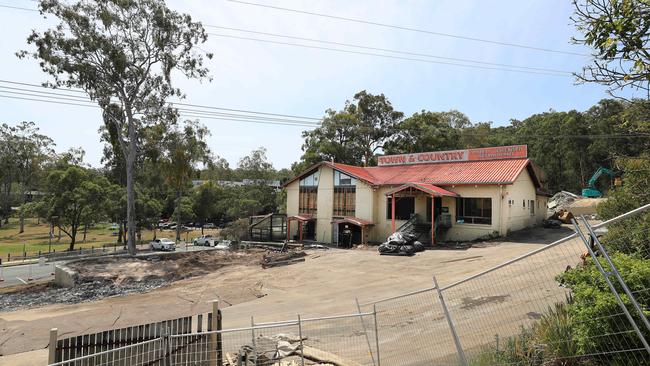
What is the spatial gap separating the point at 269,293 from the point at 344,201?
16030 millimetres

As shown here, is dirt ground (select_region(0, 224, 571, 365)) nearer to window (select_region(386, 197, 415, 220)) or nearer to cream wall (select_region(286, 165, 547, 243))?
cream wall (select_region(286, 165, 547, 243))

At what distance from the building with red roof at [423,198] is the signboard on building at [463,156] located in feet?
0.21

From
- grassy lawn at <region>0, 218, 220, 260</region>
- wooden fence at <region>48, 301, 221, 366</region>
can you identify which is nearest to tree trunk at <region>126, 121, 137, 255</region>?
grassy lawn at <region>0, 218, 220, 260</region>

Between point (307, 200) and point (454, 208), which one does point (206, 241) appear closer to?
point (307, 200)

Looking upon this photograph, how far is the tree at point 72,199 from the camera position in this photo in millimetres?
39219

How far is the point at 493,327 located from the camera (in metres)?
7.70

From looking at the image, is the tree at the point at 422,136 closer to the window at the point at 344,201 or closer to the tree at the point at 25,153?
the window at the point at 344,201

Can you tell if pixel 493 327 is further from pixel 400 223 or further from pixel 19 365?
pixel 400 223

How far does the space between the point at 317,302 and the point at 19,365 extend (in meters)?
8.64

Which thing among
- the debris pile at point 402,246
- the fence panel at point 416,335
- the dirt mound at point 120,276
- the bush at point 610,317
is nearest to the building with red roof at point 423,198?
the debris pile at point 402,246

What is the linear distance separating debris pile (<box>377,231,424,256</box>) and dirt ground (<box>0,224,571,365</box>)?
794 mm

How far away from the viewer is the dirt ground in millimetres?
12492

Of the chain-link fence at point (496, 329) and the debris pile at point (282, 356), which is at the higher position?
the chain-link fence at point (496, 329)

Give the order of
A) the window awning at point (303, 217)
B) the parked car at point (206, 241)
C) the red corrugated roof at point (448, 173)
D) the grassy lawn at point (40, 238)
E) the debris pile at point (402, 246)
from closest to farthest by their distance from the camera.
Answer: the debris pile at point (402, 246)
the red corrugated roof at point (448, 173)
the window awning at point (303, 217)
the parked car at point (206, 241)
the grassy lawn at point (40, 238)
